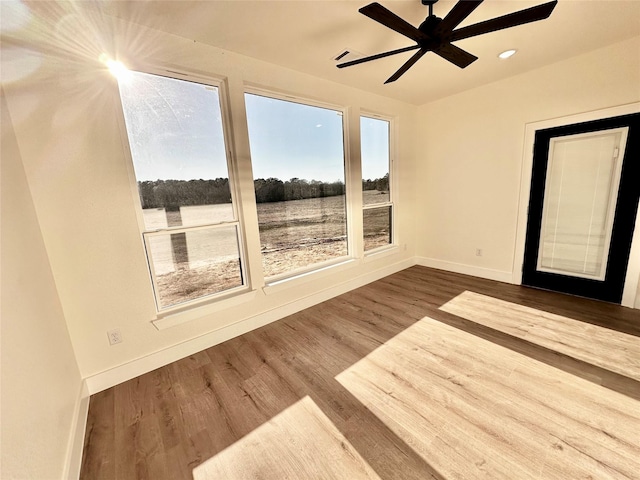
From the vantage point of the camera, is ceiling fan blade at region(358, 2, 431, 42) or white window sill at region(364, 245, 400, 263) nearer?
ceiling fan blade at region(358, 2, 431, 42)

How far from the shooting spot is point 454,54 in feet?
6.55

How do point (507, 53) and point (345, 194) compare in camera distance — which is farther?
point (345, 194)

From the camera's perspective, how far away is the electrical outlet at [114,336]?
1.95 m

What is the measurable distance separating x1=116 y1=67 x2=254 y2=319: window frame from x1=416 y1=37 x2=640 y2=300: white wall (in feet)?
9.96

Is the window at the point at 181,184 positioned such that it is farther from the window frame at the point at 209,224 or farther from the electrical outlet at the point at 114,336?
the electrical outlet at the point at 114,336

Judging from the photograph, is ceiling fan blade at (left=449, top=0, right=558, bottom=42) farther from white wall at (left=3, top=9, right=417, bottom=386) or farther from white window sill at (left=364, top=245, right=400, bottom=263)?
white window sill at (left=364, top=245, right=400, bottom=263)

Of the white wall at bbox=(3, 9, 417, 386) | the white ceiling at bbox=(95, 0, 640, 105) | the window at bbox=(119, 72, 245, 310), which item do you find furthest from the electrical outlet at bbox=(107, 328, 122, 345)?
the white ceiling at bbox=(95, 0, 640, 105)

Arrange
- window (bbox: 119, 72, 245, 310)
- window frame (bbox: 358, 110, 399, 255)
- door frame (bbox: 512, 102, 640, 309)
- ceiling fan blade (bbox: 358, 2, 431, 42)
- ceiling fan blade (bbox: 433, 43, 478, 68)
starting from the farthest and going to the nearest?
1. window frame (bbox: 358, 110, 399, 255)
2. door frame (bbox: 512, 102, 640, 309)
3. window (bbox: 119, 72, 245, 310)
4. ceiling fan blade (bbox: 433, 43, 478, 68)
5. ceiling fan blade (bbox: 358, 2, 431, 42)

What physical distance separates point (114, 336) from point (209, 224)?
3.67 ft

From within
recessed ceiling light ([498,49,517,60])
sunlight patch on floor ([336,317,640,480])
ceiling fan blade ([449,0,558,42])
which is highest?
recessed ceiling light ([498,49,517,60])

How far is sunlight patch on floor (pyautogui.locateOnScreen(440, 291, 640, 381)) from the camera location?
195 cm

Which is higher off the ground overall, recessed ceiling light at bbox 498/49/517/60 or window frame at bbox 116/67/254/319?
recessed ceiling light at bbox 498/49/517/60

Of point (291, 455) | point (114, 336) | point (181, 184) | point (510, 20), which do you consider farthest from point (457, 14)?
point (114, 336)

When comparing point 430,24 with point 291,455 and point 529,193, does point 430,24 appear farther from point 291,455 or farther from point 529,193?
point 291,455
